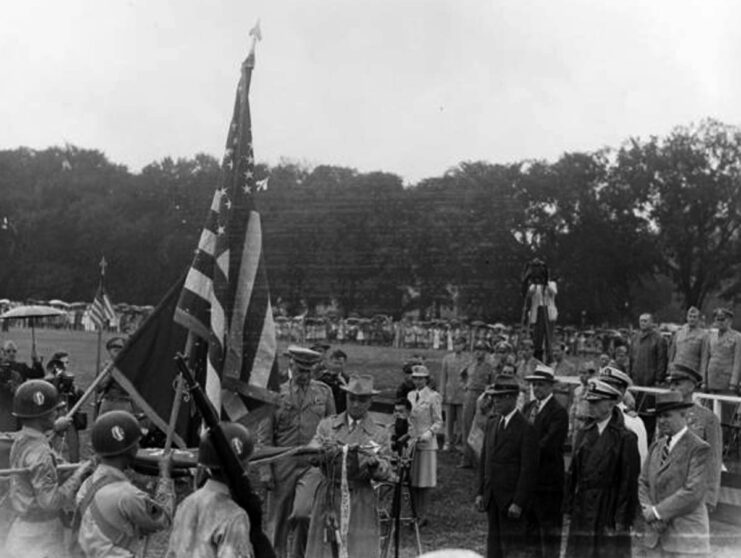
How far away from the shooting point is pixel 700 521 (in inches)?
260

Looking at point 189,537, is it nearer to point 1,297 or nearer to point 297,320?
point 297,320

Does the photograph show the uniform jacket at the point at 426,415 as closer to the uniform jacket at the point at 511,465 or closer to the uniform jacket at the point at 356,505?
the uniform jacket at the point at 511,465

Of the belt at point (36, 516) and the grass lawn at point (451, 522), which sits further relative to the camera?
the grass lawn at point (451, 522)

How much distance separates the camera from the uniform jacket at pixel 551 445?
822 centimetres

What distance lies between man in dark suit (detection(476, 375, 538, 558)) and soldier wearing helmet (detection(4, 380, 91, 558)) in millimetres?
3399

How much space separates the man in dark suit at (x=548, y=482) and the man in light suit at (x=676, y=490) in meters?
1.37

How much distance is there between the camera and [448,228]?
25594 mm

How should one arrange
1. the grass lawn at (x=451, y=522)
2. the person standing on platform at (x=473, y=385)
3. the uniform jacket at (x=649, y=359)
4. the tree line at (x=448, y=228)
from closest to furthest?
the grass lawn at (x=451, y=522), the uniform jacket at (x=649, y=359), the person standing on platform at (x=473, y=385), the tree line at (x=448, y=228)

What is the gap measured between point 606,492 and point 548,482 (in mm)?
754

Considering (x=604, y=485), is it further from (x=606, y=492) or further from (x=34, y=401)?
(x=34, y=401)

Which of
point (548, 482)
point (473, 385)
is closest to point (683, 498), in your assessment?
point (548, 482)

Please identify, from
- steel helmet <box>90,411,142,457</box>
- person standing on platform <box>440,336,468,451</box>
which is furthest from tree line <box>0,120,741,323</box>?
steel helmet <box>90,411,142,457</box>

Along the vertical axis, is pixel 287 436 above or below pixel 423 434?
above

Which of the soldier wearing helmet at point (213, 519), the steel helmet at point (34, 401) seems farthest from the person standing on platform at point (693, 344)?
the soldier wearing helmet at point (213, 519)
